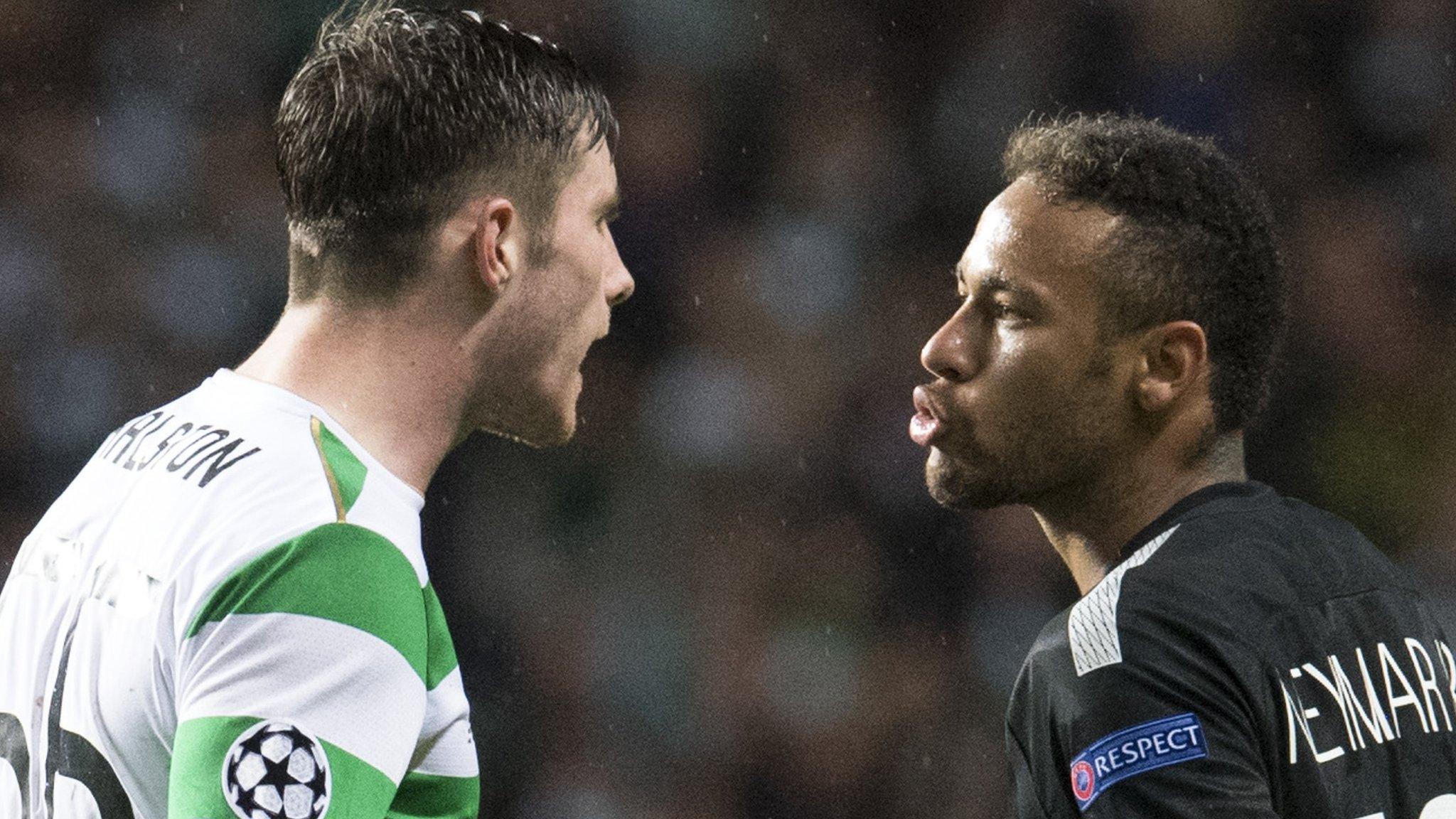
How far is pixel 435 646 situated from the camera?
1.68 m

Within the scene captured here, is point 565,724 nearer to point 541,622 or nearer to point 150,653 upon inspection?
point 541,622

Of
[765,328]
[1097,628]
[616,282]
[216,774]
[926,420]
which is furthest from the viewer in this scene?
[765,328]

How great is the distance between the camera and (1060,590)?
5121 millimetres

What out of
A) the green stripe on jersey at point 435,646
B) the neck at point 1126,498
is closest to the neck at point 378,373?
the green stripe on jersey at point 435,646

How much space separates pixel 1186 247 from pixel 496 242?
1.04 metres

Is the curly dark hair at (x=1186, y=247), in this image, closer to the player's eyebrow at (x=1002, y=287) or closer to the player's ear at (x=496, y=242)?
the player's eyebrow at (x=1002, y=287)

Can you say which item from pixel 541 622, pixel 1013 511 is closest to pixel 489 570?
pixel 541 622

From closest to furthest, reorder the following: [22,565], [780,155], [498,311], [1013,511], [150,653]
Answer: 1. [150,653]
2. [22,565]
3. [498,311]
4. [1013,511]
5. [780,155]

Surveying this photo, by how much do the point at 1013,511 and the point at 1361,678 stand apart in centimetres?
319

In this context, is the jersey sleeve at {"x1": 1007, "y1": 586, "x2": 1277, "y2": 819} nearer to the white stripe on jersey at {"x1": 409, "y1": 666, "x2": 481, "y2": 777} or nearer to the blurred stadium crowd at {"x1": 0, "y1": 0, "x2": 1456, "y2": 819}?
the white stripe on jersey at {"x1": 409, "y1": 666, "x2": 481, "y2": 777}

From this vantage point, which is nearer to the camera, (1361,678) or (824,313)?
(1361,678)

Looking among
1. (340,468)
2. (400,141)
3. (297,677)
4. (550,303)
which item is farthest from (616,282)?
(297,677)

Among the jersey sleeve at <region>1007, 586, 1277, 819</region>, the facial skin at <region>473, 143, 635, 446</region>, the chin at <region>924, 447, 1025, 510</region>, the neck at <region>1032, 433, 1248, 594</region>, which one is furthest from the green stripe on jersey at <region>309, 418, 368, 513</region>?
the neck at <region>1032, 433, 1248, 594</region>

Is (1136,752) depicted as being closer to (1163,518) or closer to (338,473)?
(1163,518)
